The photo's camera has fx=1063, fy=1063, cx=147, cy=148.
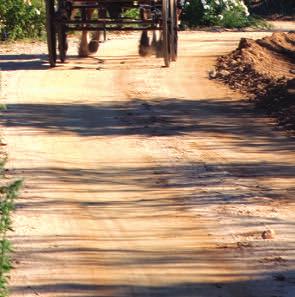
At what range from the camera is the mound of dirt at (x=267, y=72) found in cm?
1471

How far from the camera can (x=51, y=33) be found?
19.0 meters

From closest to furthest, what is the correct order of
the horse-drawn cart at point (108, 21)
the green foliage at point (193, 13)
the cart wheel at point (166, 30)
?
1. the cart wheel at point (166, 30)
2. the horse-drawn cart at point (108, 21)
3. the green foliage at point (193, 13)

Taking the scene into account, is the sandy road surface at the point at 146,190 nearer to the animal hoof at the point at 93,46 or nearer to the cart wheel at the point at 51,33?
the cart wheel at the point at 51,33

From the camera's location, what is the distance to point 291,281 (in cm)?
717

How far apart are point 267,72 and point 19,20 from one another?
28.3 feet

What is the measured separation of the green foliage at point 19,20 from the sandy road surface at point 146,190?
763 centimetres

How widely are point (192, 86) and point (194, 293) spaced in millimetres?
10235

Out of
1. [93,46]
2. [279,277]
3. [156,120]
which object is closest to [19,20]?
[93,46]

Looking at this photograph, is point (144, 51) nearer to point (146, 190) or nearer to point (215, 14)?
point (215, 14)

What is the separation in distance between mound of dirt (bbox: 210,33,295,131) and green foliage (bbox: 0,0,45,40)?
5.93m

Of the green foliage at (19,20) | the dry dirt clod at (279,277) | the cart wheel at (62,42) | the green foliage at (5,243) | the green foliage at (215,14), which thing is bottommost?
the green foliage at (215,14)

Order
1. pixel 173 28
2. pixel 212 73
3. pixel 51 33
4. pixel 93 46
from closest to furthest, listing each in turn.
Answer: pixel 212 73
pixel 51 33
pixel 173 28
pixel 93 46

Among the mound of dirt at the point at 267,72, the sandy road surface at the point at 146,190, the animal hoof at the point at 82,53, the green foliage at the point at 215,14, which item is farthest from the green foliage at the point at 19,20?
the sandy road surface at the point at 146,190

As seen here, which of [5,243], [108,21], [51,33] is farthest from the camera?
[51,33]
